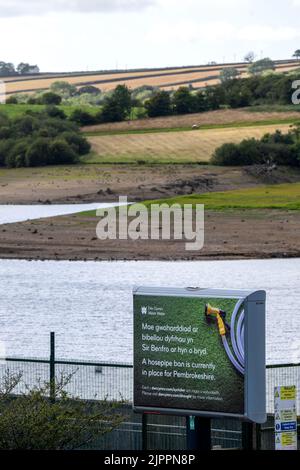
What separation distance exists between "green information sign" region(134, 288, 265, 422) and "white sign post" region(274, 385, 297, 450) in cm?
95

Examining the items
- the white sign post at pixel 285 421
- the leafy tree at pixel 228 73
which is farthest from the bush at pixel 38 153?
the white sign post at pixel 285 421

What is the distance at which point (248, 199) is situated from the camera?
84.4 metres

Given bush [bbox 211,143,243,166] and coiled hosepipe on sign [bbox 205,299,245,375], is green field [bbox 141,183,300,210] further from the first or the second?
coiled hosepipe on sign [bbox 205,299,245,375]

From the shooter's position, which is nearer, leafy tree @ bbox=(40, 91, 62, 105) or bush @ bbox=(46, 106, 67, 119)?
bush @ bbox=(46, 106, 67, 119)

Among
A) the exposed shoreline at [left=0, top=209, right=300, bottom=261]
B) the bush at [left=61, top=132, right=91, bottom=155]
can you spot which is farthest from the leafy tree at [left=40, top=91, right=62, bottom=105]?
the exposed shoreline at [left=0, top=209, right=300, bottom=261]

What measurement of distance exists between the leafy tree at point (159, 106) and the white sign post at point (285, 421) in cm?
11767

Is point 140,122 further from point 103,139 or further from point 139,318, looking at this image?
point 139,318

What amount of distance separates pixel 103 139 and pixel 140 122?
10.6 metres

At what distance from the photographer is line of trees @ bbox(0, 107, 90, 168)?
110m

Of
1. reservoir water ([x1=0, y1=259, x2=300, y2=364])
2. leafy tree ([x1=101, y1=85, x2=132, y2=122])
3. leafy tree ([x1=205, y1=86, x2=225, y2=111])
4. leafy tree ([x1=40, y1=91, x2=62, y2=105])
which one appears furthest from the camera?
leafy tree ([x1=40, y1=91, x2=62, y2=105])

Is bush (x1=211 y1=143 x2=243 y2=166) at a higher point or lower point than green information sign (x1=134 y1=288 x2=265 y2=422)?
lower

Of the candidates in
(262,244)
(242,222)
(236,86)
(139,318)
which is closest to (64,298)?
(262,244)

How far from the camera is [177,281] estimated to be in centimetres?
5878

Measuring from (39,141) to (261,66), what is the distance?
83.8 meters
